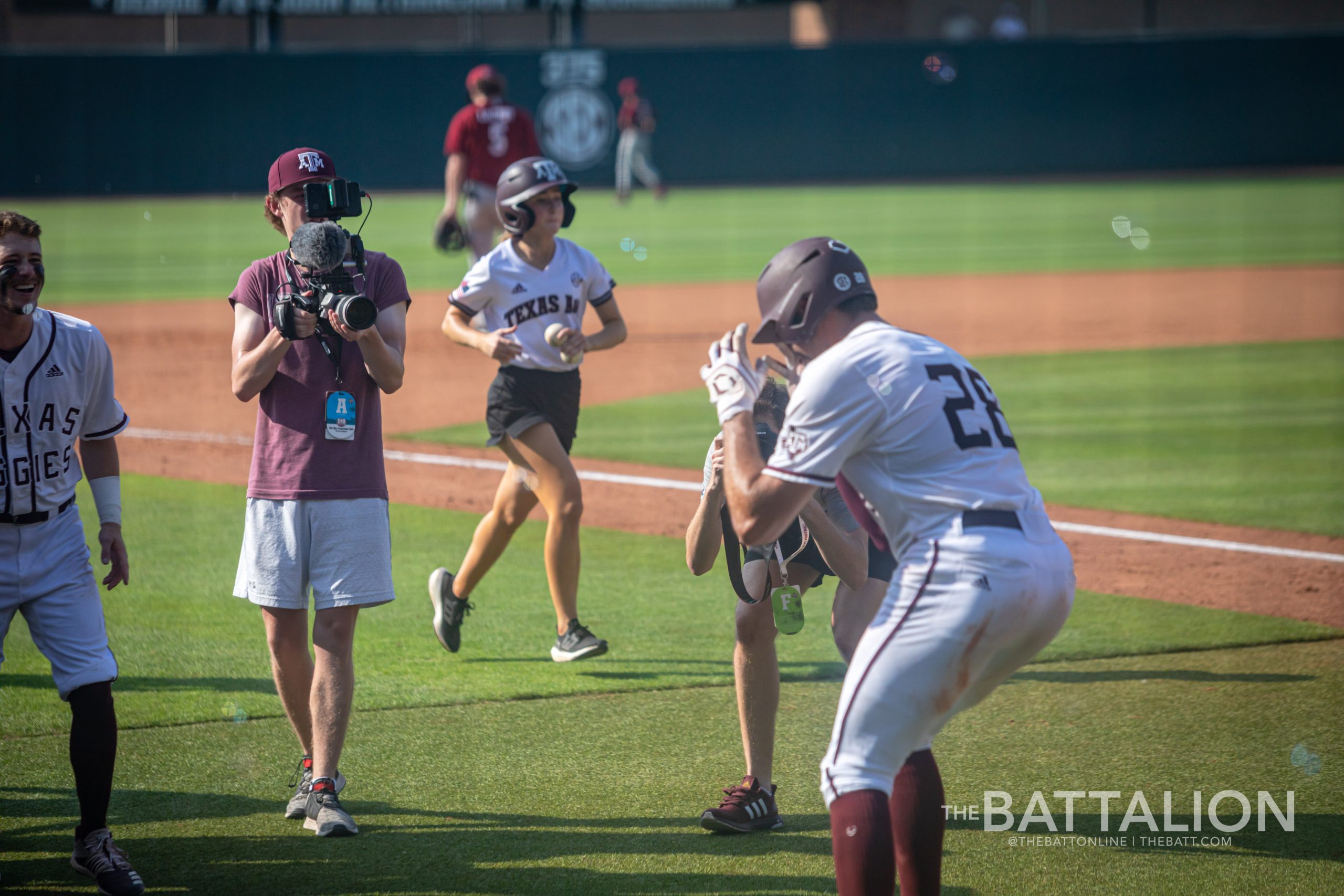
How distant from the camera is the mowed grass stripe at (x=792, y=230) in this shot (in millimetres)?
21703

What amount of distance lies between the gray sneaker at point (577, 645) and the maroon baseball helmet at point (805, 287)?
9.03 ft

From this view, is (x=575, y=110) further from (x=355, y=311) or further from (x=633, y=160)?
(x=355, y=311)

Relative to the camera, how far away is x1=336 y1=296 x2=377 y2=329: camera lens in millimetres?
4004

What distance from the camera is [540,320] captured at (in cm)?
638

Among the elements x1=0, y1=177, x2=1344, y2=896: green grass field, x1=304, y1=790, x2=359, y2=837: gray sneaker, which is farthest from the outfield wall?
x1=304, y1=790, x2=359, y2=837: gray sneaker

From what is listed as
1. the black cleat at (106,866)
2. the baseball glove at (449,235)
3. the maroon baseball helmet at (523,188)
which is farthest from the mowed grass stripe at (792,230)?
the black cleat at (106,866)

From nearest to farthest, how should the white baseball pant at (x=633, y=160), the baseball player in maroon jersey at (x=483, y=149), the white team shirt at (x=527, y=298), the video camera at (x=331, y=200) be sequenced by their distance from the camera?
1. the video camera at (x=331, y=200)
2. the white team shirt at (x=527, y=298)
3. the baseball player in maroon jersey at (x=483, y=149)
4. the white baseball pant at (x=633, y=160)

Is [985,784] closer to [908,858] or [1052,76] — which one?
[908,858]

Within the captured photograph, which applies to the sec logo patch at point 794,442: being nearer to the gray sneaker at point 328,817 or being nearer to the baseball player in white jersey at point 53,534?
the gray sneaker at point 328,817

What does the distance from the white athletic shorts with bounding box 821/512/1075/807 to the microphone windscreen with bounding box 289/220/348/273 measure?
2.05 metres

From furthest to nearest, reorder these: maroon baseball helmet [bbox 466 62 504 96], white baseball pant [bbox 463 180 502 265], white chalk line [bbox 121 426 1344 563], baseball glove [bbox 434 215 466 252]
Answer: white baseball pant [bbox 463 180 502 265], maroon baseball helmet [bbox 466 62 504 96], baseball glove [bbox 434 215 466 252], white chalk line [bbox 121 426 1344 563]

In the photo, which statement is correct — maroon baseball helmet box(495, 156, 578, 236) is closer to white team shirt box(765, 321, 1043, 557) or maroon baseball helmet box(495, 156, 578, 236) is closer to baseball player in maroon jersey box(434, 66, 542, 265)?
white team shirt box(765, 321, 1043, 557)

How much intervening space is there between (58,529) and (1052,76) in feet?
111

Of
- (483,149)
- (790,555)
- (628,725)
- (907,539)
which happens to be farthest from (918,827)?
(483,149)
